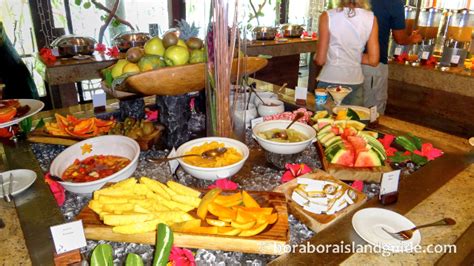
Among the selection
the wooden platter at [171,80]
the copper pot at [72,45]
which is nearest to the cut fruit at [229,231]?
the wooden platter at [171,80]

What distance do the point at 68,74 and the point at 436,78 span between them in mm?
3260

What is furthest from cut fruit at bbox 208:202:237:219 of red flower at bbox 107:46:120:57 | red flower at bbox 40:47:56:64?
red flower at bbox 107:46:120:57

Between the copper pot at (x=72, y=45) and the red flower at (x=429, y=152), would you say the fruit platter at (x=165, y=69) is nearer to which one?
the red flower at (x=429, y=152)

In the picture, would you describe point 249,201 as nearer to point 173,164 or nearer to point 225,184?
point 225,184

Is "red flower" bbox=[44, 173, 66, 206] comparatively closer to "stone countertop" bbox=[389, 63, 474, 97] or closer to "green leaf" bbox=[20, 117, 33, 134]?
"green leaf" bbox=[20, 117, 33, 134]

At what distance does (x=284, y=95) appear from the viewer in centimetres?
207

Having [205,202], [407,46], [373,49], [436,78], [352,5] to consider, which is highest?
[352,5]

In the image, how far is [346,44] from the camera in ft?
7.13

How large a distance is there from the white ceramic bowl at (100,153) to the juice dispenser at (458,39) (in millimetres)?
3004

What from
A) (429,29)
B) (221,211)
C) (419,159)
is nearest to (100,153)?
(221,211)

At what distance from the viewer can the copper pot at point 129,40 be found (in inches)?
133

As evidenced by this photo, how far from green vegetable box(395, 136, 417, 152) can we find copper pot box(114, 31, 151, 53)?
2.68 metres

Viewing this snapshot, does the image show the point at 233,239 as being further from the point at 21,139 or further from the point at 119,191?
the point at 21,139

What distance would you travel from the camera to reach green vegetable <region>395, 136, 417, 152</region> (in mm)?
1356
